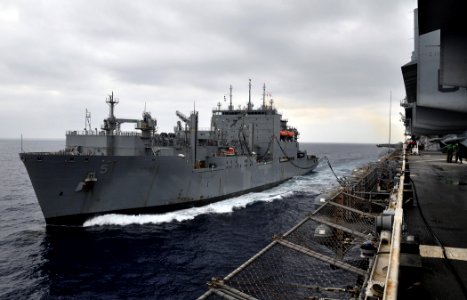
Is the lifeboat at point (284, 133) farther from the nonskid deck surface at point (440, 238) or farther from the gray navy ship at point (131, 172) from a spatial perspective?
the nonskid deck surface at point (440, 238)

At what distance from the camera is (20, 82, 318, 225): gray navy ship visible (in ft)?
66.1

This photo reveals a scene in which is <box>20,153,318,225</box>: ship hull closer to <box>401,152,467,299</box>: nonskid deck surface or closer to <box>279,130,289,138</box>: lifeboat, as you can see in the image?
<box>401,152,467,299</box>: nonskid deck surface

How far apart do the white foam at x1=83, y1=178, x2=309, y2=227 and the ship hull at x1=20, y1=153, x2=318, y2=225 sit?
1.33 feet

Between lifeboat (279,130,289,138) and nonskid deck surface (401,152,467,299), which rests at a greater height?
lifeboat (279,130,289,138)

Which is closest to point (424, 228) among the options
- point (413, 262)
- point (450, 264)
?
point (450, 264)

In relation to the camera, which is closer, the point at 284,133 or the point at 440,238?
the point at 440,238

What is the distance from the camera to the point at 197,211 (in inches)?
1009

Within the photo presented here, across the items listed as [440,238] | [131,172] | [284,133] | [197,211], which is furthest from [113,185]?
[284,133]

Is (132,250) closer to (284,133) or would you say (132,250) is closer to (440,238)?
(440,238)

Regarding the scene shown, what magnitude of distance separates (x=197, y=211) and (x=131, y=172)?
6.31 metres

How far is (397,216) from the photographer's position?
15.8 feet

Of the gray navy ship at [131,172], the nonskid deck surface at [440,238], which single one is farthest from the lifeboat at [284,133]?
the nonskid deck surface at [440,238]

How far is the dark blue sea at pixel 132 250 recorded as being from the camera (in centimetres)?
1324

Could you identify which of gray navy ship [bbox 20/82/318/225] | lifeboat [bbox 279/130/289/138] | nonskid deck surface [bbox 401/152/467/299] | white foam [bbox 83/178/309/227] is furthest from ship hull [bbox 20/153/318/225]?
lifeboat [bbox 279/130/289/138]
